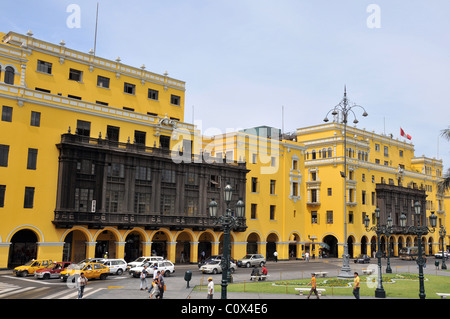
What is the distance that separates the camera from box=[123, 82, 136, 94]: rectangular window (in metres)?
54.7

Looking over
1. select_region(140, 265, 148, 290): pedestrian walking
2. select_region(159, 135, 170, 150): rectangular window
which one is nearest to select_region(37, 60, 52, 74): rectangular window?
select_region(159, 135, 170, 150): rectangular window

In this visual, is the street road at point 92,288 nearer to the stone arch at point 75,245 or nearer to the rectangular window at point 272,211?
the stone arch at point 75,245

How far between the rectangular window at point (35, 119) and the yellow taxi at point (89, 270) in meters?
15.5

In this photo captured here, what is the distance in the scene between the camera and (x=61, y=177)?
44.8m

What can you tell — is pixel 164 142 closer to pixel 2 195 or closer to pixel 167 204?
pixel 167 204

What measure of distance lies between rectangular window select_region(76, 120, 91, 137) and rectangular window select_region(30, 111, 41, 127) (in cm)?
418

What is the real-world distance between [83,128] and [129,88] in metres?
9.55

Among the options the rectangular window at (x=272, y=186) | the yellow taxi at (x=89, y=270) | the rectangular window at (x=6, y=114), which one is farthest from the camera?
the rectangular window at (x=272, y=186)

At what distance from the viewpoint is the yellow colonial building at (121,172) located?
4372 centimetres

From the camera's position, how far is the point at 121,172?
49.4 m

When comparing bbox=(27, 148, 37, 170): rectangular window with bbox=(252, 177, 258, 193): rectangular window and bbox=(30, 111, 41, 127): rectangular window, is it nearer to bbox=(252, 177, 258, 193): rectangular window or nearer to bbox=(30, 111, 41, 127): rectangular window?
bbox=(30, 111, 41, 127): rectangular window

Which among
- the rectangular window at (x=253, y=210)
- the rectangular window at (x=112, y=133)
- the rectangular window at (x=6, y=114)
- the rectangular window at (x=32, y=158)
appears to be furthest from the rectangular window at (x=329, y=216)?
the rectangular window at (x=6, y=114)

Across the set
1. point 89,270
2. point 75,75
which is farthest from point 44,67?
point 89,270
